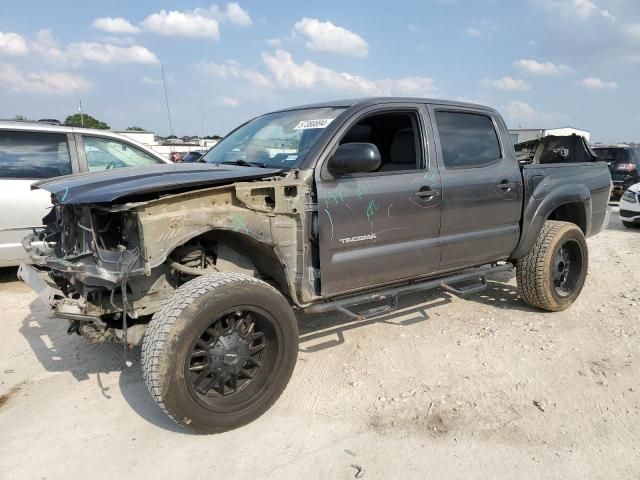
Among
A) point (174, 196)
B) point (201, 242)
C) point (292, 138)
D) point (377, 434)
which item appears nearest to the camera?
point (174, 196)

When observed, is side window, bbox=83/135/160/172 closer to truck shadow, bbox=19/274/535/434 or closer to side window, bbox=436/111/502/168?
truck shadow, bbox=19/274/535/434

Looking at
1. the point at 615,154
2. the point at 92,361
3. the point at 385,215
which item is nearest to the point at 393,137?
the point at 385,215

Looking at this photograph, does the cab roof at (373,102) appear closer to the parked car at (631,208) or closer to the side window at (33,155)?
the side window at (33,155)

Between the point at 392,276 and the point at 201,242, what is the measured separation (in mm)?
1412

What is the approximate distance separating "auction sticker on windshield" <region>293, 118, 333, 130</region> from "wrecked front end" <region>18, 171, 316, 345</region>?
584 mm

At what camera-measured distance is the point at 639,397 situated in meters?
3.20

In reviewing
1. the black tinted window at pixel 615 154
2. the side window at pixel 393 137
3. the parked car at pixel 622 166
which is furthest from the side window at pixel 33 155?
the black tinted window at pixel 615 154

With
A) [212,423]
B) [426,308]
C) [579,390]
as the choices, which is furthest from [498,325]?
[212,423]

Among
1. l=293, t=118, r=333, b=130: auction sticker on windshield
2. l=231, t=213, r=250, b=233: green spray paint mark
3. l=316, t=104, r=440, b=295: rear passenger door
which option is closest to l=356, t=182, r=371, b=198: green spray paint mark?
l=316, t=104, r=440, b=295: rear passenger door

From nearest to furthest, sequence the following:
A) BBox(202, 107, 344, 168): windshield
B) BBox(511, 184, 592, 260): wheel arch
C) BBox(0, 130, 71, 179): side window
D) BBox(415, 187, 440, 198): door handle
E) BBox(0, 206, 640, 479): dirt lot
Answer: BBox(0, 206, 640, 479): dirt lot < BBox(202, 107, 344, 168): windshield < BBox(415, 187, 440, 198): door handle < BBox(511, 184, 592, 260): wheel arch < BBox(0, 130, 71, 179): side window

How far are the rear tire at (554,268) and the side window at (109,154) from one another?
14.1ft

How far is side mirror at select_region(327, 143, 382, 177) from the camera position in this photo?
3.05 meters

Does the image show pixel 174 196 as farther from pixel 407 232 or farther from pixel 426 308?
pixel 426 308

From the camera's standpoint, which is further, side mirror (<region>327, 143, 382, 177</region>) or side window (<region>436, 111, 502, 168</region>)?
side window (<region>436, 111, 502, 168</region>)
